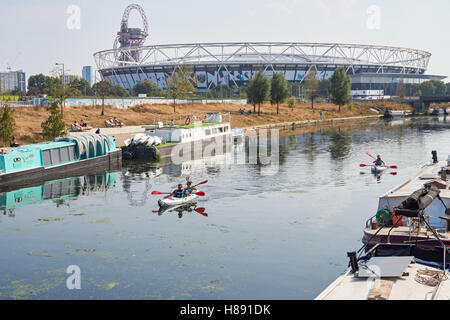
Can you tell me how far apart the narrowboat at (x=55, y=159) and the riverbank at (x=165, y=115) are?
37.3 ft

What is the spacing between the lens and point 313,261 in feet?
83.8

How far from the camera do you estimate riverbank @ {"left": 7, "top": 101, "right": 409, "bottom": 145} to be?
74688mm

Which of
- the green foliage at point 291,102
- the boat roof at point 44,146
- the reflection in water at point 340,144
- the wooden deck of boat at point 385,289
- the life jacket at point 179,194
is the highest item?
the green foliage at point 291,102

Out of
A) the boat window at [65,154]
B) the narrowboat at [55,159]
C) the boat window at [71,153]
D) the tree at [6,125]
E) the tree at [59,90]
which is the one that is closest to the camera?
the narrowboat at [55,159]

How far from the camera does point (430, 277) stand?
787 inches

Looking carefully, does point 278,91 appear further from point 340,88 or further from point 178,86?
point 340,88

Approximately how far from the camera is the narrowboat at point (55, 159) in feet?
153

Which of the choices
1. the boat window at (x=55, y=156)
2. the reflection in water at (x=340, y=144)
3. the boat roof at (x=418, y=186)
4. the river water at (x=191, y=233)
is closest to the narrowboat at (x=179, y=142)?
the river water at (x=191, y=233)

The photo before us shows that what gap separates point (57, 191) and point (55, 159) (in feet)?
30.2

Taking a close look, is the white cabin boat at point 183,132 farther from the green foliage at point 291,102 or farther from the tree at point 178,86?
the green foliage at point 291,102
